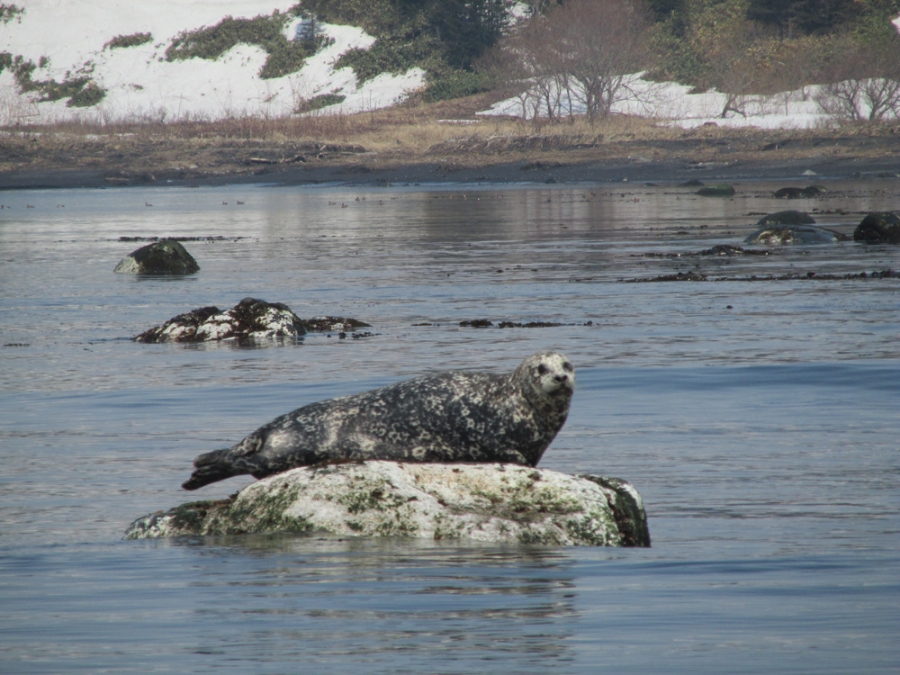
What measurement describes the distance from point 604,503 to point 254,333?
368 inches

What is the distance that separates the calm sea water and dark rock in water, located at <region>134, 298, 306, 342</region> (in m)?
0.48

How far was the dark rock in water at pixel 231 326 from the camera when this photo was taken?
14930 mm

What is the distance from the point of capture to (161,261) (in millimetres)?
23641

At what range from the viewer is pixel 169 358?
13555 millimetres

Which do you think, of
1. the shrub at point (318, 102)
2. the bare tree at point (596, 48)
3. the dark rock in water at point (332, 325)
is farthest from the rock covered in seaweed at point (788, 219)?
the shrub at point (318, 102)

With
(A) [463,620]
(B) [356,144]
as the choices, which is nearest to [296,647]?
(A) [463,620]

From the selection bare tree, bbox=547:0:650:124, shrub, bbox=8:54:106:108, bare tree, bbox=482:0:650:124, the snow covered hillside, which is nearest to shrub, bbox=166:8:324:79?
the snow covered hillside

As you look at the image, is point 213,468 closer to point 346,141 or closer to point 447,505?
point 447,505

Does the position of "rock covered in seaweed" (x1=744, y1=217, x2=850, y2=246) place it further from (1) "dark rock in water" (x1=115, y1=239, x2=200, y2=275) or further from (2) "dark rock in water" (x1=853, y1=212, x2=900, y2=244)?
(1) "dark rock in water" (x1=115, y1=239, x2=200, y2=275)

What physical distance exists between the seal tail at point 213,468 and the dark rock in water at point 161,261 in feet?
55.8

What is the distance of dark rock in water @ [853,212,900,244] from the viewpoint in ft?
83.5

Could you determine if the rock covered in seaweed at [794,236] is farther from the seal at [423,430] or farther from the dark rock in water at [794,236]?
the seal at [423,430]

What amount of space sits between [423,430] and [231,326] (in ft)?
28.6

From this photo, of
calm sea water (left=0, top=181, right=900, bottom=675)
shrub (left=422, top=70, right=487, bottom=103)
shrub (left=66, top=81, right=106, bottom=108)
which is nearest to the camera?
calm sea water (left=0, top=181, right=900, bottom=675)
